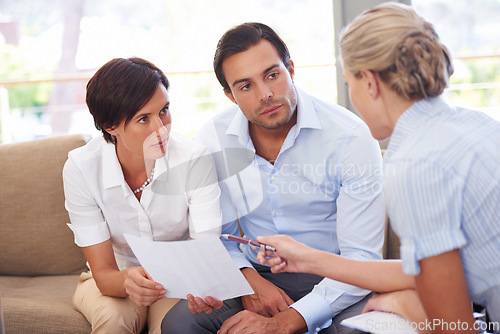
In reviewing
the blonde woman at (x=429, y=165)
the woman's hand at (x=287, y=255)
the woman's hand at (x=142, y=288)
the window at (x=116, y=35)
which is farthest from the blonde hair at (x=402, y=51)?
the window at (x=116, y=35)

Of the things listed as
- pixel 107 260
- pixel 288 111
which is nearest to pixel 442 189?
pixel 288 111

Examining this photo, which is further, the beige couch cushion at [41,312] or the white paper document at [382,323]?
A: the beige couch cushion at [41,312]

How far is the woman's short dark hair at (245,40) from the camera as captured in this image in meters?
1.56

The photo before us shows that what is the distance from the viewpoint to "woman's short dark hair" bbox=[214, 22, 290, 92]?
1.56 m

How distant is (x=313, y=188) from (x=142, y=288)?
1.89 ft

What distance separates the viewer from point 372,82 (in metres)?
1.01

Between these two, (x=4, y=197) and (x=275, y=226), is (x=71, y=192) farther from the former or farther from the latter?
(x=275, y=226)

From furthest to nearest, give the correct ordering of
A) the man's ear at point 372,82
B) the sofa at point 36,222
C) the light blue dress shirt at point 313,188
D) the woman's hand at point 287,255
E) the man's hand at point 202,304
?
the sofa at point 36,222, the light blue dress shirt at point 313,188, the man's hand at point 202,304, the woman's hand at point 287,255, the man's ear at point 372,82

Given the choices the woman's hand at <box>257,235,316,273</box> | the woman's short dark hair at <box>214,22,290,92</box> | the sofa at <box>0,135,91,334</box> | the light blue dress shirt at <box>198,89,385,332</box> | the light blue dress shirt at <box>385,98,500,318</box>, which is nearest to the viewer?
the light blue dress shirt at <box>385,98,500,318</box>

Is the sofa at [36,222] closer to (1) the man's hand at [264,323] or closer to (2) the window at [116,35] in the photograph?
(1) the man's hand at [264,323]

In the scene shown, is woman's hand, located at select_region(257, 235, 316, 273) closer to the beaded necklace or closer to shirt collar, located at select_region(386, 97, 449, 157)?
shirt collar, located at select_region(386, 97, 449, 157)

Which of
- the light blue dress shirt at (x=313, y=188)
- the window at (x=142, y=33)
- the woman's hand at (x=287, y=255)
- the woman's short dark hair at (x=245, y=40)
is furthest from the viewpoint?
the window at (x=142, y=33)

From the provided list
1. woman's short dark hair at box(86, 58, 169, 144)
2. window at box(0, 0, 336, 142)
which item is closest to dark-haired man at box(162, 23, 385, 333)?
woman's short dark hair at box(86, 58, 169, 144)

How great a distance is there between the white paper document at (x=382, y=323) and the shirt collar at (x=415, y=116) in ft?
1.17
